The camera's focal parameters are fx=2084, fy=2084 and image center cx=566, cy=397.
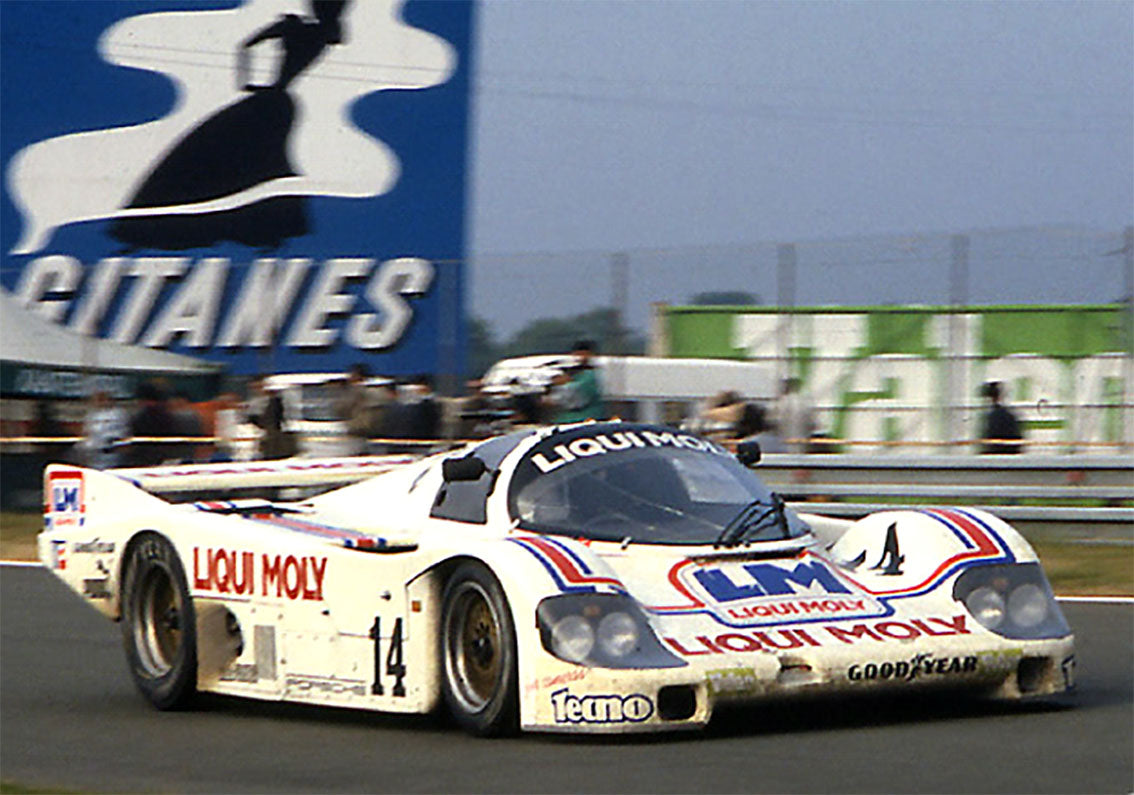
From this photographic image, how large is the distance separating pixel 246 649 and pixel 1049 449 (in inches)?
345

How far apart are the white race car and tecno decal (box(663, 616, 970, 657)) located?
11mm

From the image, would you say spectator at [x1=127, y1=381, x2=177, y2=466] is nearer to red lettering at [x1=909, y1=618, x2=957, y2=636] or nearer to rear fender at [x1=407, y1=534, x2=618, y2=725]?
rear fender at [x1=407, y1=534, x2=618, y2=725]

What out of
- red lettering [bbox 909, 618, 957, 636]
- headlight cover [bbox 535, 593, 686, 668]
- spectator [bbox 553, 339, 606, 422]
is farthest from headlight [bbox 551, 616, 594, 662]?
spectator [bbox 553, 339, 606, 422]

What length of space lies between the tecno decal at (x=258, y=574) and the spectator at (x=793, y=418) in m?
7.75

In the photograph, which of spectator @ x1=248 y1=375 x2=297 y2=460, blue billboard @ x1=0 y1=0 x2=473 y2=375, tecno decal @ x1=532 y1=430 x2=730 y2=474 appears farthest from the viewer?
blue billboard @ x1=0 y1=0 x2=473 y2=375

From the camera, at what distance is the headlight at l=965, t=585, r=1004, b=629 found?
6.84m

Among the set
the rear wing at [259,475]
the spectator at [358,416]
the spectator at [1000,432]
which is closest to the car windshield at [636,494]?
the rear wing at [259,475]

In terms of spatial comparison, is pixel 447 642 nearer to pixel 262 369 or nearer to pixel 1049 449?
pixel 1049 449

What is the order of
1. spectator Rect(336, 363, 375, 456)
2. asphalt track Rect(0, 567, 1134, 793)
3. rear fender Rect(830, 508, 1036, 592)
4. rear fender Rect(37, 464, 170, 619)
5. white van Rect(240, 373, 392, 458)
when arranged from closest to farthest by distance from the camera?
Answer: asphalt track Rect(0, 567, 1134, 793), rear fender Rect(830, 508, 1036, 592), rear fender Rect(37, 464, 170, 619), spectator Rect(336, 363, 375, 456), white van Rect(240, 373, 392, 458)

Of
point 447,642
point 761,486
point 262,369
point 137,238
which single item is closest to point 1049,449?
point 262,369

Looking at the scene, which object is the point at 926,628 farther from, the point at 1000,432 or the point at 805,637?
the point at 1000,432

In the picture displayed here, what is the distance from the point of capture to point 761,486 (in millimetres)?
7652

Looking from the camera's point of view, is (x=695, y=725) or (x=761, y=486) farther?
(x=761, y=486)

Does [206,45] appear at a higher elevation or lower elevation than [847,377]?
higher
